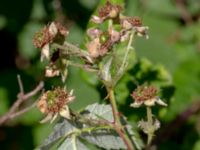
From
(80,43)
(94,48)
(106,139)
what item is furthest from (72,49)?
(80,43)

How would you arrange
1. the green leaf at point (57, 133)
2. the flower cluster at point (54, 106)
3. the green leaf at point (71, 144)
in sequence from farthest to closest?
the green leaf at point (71, 144), the green leaf at point (57, 133), the flower cluster at point (54, 106)

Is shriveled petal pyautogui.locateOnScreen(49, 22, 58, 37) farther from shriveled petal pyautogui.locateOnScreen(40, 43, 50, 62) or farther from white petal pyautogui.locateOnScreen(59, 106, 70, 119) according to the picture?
white petal pyautogui.locateOnScreen(59, 106, 70, 119)

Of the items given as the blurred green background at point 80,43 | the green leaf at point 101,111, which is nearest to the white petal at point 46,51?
the green leaf at point 101,111

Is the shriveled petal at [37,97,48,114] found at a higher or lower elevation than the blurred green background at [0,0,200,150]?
higher

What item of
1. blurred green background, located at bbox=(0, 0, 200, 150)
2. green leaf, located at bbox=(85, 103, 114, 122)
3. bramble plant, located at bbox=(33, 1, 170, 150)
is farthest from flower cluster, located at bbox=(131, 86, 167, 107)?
blurred green background, located at bbox=(0, 0, 200, 150)

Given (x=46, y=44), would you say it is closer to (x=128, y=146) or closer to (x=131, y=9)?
(x=128, y=146)

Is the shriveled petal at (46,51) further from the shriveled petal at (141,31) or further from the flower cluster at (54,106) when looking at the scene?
the shriveled petal at (141,31)

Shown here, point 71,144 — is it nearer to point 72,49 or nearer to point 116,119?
point 116,119
